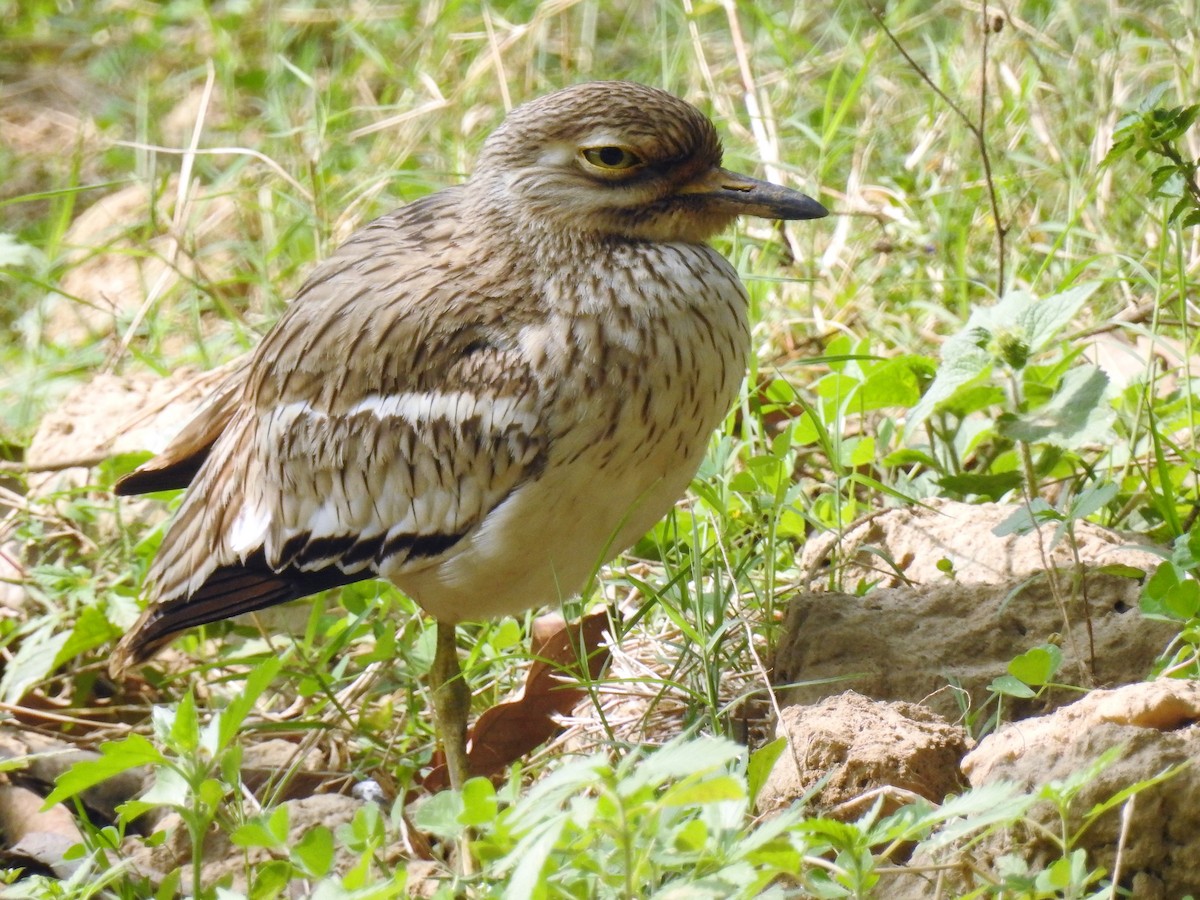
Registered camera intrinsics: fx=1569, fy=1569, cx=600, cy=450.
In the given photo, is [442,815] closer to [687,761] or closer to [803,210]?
[687,761]

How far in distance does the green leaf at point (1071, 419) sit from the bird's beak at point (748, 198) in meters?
0.58

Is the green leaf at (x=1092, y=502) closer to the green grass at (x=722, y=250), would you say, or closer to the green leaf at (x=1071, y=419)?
the green grass at (x=722, y=250)

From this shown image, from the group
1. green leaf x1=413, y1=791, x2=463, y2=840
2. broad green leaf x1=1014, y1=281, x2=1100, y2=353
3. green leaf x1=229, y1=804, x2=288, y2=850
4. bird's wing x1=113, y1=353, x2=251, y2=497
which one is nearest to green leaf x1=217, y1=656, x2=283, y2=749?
green leaf x1=229, y1=804, x2=288, y2=850

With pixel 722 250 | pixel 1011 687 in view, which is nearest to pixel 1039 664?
pixel 1011 687

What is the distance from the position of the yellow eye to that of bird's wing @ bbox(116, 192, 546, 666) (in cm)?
32

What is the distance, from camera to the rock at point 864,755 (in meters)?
2.48

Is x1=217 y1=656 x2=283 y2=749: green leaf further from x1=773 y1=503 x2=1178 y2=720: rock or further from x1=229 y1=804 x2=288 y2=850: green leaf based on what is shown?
x1=773 y1=503 x2=1178 y2=720: rock

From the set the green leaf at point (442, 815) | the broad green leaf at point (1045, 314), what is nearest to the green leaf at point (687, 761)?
the green leaf at point (442, 815)

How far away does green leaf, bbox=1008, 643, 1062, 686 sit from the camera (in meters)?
2.51

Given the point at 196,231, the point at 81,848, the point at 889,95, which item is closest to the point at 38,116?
the point at 196,231

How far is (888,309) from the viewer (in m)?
4.46

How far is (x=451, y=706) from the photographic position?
315cm

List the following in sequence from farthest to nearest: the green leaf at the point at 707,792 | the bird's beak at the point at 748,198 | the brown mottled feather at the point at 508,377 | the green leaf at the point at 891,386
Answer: the green leaf at the point at 891,386 → the bird's beak at the point at 748,198 → the brown mottled feather at the point at 508,377 → the green leaf at the point at 707,792

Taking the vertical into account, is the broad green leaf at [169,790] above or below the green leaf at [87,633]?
above
